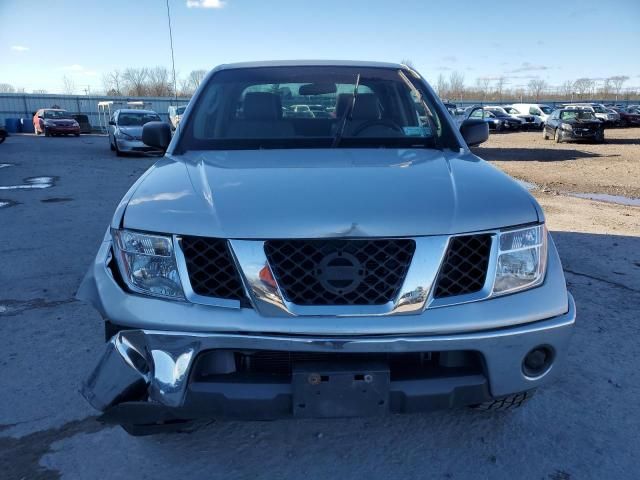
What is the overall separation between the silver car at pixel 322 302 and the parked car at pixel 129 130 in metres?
15.5

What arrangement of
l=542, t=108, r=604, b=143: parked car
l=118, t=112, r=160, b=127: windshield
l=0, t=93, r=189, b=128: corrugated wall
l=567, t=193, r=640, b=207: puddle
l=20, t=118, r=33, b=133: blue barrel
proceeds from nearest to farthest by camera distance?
l=567, t=193, r=640, b=207: puddle
l=118, t=112, r=160, b=127: windshield
l=542, t=108, r=604, b=143: parked car
l=20, t=118, r=33, b=133: blue barrel
l=0, t=93, r=189, b=128: corrugated wall

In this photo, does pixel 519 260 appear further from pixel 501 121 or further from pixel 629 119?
pixel 629 119

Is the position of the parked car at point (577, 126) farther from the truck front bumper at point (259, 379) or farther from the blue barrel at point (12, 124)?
the blue barrel at point (12, 124)

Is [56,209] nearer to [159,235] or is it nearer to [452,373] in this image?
[159,235]

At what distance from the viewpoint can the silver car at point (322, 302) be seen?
1.86 m

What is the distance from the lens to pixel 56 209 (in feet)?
27.2

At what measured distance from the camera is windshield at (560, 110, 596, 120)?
896 inches

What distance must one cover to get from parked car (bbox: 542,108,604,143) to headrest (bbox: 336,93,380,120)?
21.9 meters

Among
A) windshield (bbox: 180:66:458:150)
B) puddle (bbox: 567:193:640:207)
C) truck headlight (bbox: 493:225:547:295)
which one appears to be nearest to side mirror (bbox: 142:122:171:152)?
windshield (bbox: 180:66:458:150)

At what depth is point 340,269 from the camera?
1898mm

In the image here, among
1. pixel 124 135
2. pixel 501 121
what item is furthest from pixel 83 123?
pixel 501 121

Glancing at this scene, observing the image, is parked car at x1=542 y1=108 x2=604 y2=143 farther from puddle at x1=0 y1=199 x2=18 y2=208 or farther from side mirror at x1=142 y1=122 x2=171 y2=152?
side mirror at x1=142 y1=122 x2=171 y2=152

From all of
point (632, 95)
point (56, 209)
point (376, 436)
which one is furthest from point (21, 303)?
point (632, 95)

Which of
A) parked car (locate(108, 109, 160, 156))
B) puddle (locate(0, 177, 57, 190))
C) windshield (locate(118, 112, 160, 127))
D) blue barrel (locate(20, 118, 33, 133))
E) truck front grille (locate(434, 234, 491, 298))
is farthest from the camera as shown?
blue barrel (locate(20, 118, 33, 133))
